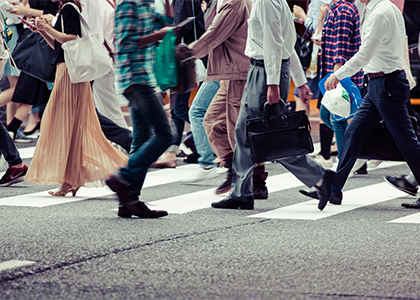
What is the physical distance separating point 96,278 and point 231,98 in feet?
9.86

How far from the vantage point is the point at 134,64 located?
5.34m

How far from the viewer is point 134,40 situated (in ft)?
17.4

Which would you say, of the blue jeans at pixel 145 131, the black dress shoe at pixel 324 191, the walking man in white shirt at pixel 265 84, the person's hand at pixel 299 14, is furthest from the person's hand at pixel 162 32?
the person's hand at pixel 299 14

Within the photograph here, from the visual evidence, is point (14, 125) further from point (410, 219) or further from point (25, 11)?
point (410, 219)

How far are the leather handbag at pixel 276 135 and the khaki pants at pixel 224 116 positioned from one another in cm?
71

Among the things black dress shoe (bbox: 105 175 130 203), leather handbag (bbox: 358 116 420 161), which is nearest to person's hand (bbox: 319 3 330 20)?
leather handbag (bbox: 358 116 420 161)

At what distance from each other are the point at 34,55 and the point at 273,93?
3180 mm

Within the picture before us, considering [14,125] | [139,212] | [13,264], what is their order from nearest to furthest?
[13,264], [139,212], [14,125]

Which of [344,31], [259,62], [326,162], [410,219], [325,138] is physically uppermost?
[259,62]

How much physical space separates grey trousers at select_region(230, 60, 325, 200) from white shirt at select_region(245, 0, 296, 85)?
128mm

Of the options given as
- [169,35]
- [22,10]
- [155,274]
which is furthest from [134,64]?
[22,10]

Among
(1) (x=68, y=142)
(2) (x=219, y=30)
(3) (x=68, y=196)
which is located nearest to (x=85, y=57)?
(1) (x=68, y=142)

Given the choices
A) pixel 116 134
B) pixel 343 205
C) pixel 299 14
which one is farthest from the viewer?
pixel 299 14

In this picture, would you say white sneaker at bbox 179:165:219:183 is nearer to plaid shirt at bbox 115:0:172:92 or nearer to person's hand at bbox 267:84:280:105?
person's hand at bbox 267:84:280:105
